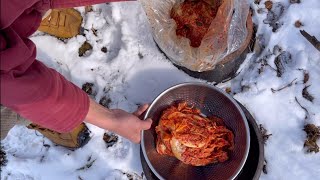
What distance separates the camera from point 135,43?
2250 mm

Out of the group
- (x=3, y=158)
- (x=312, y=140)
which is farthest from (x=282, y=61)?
(x=3, y=158)

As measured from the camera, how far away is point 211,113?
6.98 feet

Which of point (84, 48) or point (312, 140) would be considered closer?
point (312, 140)

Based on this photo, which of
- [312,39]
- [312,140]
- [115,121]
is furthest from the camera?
[312,39]

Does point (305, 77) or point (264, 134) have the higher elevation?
point (305, 77)

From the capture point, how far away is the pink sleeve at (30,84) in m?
1.17

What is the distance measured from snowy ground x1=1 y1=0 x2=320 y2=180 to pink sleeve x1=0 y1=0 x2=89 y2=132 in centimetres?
81

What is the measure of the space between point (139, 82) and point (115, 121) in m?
0.68

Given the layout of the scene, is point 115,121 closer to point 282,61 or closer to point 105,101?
point 105,101

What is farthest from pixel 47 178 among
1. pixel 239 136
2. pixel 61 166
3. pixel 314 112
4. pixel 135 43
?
pixel 314 112

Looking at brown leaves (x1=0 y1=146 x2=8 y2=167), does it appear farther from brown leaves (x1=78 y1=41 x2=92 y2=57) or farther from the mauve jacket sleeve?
the mauve jacket sleeve

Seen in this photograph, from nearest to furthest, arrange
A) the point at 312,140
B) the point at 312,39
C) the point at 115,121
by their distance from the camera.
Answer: the point at 115,121, the point at 312,140, the point at 312,39

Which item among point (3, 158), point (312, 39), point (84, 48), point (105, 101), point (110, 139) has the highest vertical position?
point (312, 39)

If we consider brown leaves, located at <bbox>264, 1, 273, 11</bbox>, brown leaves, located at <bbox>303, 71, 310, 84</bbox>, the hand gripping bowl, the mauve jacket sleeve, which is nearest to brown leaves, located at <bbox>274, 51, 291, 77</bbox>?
brown leaves, located at <bbox>303, 71, 310, 84</bbox>
